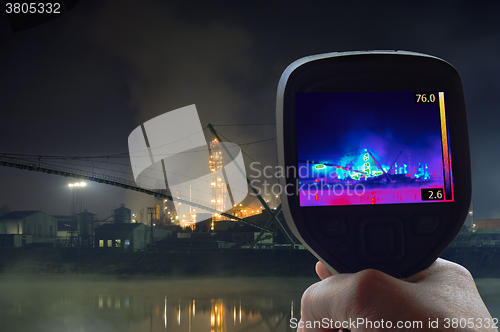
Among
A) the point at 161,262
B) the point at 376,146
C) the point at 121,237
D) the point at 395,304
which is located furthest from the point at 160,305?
the point at 395,304

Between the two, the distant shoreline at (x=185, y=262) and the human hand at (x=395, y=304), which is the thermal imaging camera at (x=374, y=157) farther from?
the distant shoreline at (x=185, y=262)

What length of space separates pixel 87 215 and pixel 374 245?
39310mm

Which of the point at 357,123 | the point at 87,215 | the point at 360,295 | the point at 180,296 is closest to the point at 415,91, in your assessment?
the point at 357,123

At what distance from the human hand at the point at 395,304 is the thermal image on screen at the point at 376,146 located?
240 mm

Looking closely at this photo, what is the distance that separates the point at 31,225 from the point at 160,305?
66.5ft

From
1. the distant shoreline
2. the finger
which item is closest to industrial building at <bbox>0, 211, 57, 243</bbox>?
the distant shoreline

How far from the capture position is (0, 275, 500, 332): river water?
620 inches

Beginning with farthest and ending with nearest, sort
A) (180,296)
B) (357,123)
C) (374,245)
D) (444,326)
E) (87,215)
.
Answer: (87,215) < (180,296) < (357,123) < (374,245) < (444,326)

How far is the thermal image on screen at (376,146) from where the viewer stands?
97cm

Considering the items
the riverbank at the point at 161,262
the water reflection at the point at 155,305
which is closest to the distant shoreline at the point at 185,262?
the riverbank at the point at 161,262

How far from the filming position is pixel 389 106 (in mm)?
1036

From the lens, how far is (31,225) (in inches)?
1248

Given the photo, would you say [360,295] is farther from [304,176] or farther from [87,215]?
[87,215]

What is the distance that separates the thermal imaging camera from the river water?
14.9 m
